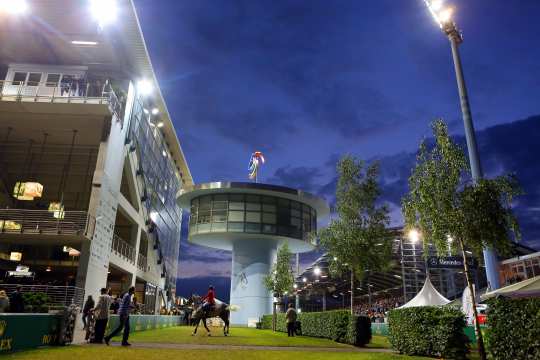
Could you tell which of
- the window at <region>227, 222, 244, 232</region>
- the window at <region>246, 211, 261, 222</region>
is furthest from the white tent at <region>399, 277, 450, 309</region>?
the window at <region>227, 222, 244, 232</region>

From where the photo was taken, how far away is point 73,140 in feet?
101

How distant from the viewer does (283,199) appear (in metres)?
44.2

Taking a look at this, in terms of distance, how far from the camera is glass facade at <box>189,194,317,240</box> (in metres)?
42.1

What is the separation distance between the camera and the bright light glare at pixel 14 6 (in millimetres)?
26812

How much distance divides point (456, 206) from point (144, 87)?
31.7 meters

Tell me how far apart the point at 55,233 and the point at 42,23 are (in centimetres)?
1487

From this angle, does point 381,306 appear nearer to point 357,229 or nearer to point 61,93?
point 357,229

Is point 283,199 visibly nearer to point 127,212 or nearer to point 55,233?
point 127,212

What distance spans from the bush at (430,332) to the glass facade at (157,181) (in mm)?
24815

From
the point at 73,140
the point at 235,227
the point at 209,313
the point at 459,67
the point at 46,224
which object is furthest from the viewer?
the point at 235,227

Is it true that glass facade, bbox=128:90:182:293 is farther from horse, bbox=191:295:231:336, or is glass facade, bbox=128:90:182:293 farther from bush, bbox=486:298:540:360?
bush, bbox=486:298:540:360

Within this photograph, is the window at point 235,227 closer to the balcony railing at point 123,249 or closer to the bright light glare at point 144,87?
the balcony railing at point 123,249

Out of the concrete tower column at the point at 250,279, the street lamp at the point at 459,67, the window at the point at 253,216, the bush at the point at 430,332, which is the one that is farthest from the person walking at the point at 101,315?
the concrete tower column at the point at 250,279

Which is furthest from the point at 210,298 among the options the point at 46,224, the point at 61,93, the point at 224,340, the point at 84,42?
the point at 84,42
